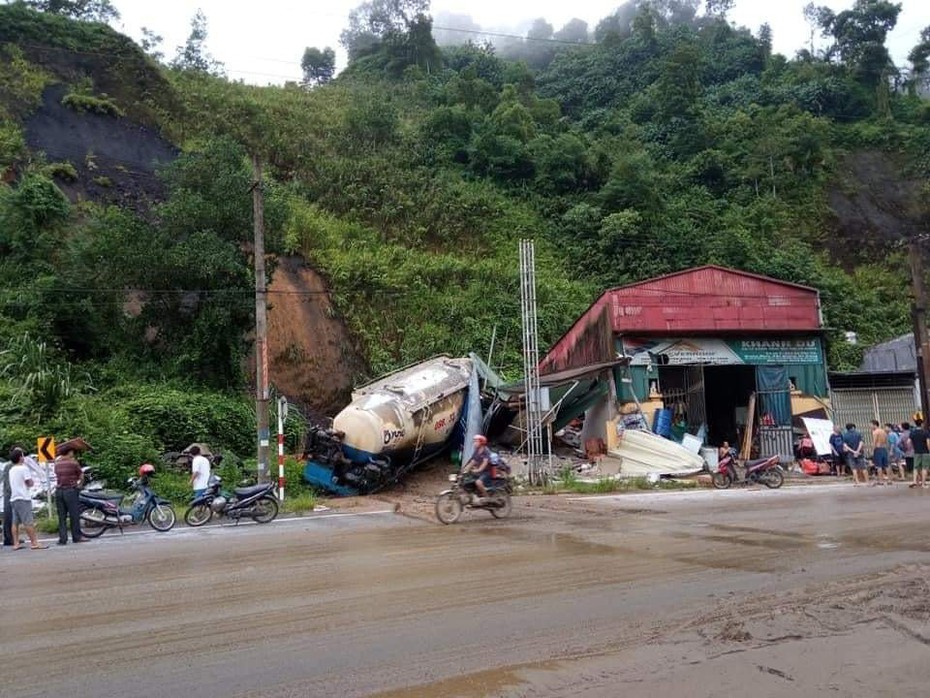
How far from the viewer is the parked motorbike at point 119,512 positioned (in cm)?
1408

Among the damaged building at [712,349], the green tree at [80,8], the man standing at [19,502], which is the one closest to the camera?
the man standing at [19,502]

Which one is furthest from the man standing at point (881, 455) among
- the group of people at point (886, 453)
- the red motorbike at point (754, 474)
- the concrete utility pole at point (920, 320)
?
the concrete utility pole at point (920, 320)

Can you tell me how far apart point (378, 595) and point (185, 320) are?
2168 centimetres

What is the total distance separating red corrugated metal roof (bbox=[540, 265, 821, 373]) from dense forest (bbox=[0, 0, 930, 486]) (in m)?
10.4

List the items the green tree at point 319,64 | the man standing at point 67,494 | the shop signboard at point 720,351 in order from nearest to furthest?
the man standing at point 67,494 → the shop signboard at point 720,351 → the green tree at point 319,64

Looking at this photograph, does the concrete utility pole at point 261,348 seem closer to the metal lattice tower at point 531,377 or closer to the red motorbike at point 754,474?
the metal lattice tower at point 531,377

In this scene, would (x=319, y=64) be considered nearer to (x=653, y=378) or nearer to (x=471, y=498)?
(x=653, y=378)

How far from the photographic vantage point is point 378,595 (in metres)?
7.48

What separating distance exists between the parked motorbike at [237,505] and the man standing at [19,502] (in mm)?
3387

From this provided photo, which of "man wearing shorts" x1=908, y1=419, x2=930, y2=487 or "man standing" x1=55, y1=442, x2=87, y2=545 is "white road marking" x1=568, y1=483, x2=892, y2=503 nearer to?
"man wearing shorts" x1=908, y1=419, x2=930, y2=487

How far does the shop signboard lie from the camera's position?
26.5 m

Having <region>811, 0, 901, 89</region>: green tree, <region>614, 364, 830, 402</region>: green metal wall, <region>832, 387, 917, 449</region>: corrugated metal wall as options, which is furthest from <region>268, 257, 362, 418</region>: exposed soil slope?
<region>811, 0, 901, 89</region>: green tree

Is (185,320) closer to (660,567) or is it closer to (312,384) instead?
(312,384)

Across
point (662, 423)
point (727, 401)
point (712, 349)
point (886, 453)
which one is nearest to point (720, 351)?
point (712, 349)
